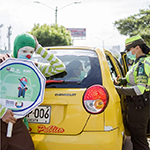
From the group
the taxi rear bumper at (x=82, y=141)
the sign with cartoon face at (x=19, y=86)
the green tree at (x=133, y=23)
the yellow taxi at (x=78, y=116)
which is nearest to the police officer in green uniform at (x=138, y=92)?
the yellow taxi at (x=78, y=116)

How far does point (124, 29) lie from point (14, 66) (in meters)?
34.6

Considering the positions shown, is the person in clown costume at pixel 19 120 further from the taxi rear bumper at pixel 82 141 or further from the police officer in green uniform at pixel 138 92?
the police officer in green uniform at pixel 138 92

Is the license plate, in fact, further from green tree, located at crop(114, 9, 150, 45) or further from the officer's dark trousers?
green tree, located at crop(114, 9, 150, 45)

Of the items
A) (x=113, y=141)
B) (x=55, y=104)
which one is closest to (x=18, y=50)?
(x=55, y=104)

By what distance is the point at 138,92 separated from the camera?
9.72 feet

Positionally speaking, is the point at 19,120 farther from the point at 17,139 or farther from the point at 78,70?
the point at 78,70

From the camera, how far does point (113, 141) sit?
2418mm

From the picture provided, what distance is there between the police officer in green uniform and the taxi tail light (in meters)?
0.56

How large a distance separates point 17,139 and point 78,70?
1.13 m

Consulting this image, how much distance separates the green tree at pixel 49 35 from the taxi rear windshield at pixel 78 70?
24.7m

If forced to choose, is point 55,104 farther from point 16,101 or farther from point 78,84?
point 16,101

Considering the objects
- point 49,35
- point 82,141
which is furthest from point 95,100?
point 49,35

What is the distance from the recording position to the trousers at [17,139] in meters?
2.16

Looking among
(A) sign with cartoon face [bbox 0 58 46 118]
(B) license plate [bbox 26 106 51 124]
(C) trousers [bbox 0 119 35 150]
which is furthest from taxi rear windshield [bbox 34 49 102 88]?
(C) trousers [bbox 0 119 35 150]
